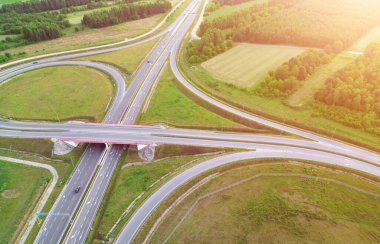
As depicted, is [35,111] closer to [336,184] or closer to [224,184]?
[224,184]

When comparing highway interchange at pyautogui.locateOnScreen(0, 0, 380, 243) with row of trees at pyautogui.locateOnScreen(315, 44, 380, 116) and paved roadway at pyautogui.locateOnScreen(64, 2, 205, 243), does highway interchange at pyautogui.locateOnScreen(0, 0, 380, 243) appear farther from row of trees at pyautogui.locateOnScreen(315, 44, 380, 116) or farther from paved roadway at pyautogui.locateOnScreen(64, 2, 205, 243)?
row of trees at pyautogui.locateOnScreen(315, 44, 380, 116)

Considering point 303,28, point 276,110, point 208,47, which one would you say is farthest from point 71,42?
point 303,28

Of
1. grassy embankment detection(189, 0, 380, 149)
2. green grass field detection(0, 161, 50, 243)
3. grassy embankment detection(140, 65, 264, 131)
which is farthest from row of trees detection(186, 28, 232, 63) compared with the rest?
green grass field detection(0, 161, 50, 243)

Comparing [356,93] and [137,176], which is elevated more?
[356,93]

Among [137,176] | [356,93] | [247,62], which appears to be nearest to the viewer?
[137,176]

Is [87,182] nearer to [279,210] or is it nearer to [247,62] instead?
[279,210]

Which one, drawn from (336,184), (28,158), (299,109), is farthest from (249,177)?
(28,158)
